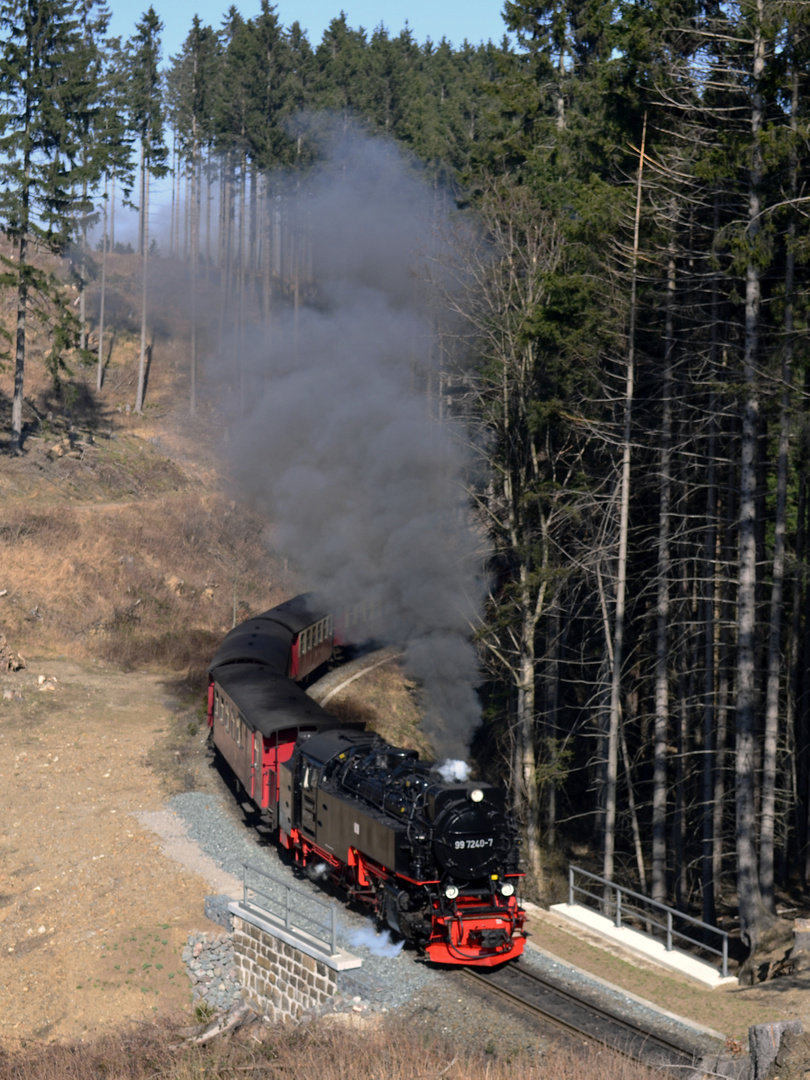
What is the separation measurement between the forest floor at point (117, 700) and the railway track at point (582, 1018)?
0.96 meters

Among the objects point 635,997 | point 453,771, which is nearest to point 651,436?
point 453,771

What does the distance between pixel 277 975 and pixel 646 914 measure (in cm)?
798

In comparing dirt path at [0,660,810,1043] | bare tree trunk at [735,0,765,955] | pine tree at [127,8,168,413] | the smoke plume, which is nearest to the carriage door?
dirt path at [0,660,810,1043]

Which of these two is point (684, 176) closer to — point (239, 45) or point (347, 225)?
point (347, 225)

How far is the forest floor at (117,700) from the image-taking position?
1525cm

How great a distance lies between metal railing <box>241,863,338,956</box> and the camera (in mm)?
14018

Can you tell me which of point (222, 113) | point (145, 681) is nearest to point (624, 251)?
point (145, 681)

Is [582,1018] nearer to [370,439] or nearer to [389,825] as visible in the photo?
[389,825]

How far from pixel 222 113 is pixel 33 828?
49671mm

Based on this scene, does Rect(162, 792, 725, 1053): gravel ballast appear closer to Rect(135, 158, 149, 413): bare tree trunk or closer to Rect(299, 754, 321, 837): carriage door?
Rect(299, 754, 321, 837): carriage door

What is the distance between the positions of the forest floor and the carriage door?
2.08 m

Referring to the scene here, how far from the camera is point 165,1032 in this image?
531 inches

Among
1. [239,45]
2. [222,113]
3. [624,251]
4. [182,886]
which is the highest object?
→ [239,45]

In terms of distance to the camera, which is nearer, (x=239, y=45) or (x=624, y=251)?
(x=624, y=251)
